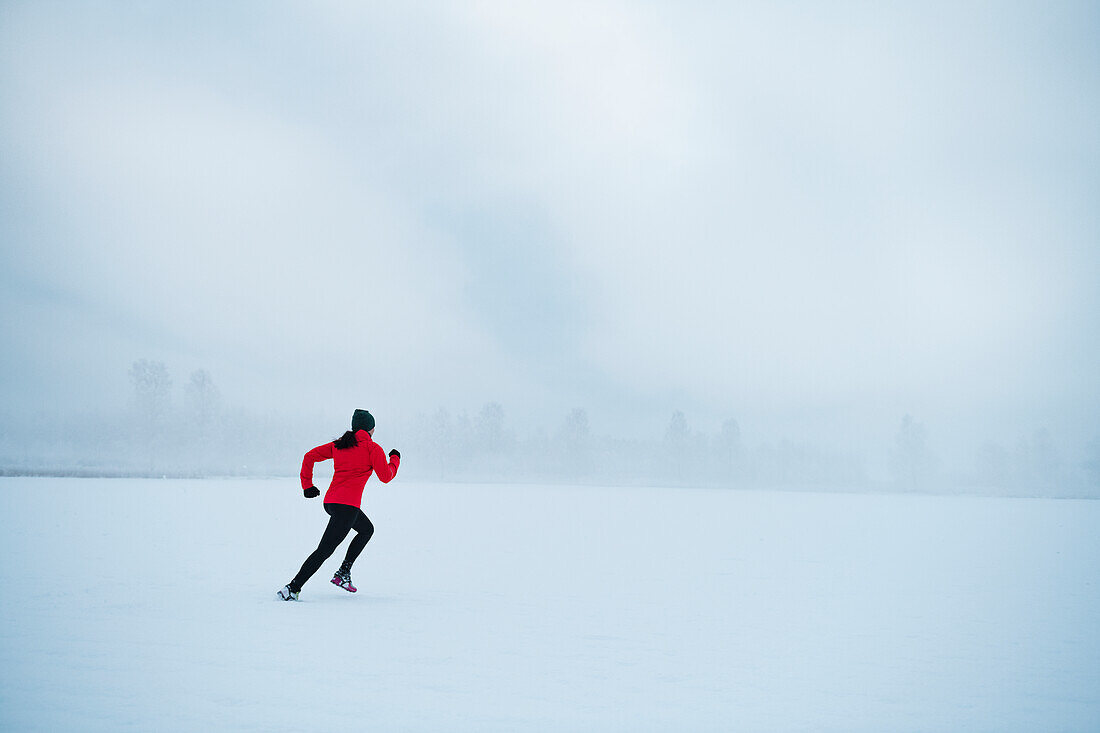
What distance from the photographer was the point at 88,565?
39.4 ft

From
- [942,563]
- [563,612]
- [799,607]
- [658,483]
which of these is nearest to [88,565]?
[563,612]

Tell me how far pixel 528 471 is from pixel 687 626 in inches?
4843

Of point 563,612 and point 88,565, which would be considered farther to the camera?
point 88,565

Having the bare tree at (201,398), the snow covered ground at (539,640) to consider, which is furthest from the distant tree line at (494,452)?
the snow covered ground at (539,640)

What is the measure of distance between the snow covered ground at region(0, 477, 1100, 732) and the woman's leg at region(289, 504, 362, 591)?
40cm

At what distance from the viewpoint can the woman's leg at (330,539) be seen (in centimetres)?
943

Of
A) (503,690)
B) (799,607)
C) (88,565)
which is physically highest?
(799,607)

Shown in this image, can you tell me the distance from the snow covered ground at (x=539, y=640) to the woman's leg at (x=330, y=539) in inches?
15.9

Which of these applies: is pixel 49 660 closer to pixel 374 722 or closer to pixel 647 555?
pixel 374 722

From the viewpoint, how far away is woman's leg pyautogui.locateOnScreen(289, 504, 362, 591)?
9.43 metres

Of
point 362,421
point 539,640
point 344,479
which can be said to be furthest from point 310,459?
point 539,640

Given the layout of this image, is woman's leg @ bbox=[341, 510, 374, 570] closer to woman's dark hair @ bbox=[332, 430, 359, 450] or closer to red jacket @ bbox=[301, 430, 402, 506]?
red jacket @ bbox=[301, 430, 402, 506]

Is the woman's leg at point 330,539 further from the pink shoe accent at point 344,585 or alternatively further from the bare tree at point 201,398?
the bare tree at point 201,398

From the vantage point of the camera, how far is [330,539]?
9500mm
